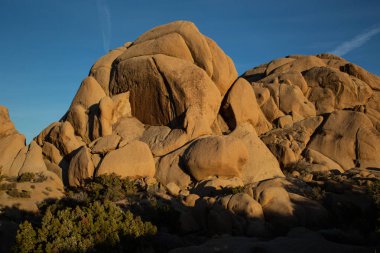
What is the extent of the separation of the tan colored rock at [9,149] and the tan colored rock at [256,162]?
16017mm

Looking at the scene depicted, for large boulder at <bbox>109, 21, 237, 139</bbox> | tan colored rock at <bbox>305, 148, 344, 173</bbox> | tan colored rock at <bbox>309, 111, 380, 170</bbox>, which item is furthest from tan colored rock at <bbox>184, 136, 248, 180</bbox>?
tan colored rock at <bbox>309, 111, 380, 170</bbox>

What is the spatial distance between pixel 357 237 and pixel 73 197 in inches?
572

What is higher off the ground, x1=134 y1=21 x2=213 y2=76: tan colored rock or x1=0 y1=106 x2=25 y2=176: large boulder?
x1=134 y1=21 x2=213 y2=76: tan colored rock

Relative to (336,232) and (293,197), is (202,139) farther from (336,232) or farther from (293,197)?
(336,232)

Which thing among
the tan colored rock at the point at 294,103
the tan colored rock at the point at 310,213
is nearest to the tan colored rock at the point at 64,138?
the tan colored rock at the point at 310,213

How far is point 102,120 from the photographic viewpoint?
85.0ft

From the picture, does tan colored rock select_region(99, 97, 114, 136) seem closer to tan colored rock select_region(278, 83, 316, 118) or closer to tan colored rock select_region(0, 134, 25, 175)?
tan colored rock select_region(0, 134, 25, 175)

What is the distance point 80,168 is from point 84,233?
38.9 ft

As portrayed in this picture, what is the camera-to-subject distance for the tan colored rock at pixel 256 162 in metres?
23.5

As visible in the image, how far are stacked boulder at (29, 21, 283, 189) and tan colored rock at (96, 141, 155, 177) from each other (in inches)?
2.5

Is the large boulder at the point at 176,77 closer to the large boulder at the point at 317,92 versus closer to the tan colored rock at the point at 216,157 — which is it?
the tan colored rock at the point at 216,157

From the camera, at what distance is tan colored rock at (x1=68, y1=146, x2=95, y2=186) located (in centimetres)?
2284

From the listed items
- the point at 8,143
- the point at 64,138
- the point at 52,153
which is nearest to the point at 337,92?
the point at 64,138

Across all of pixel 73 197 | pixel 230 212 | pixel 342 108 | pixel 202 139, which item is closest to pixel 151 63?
pixel 202 139
